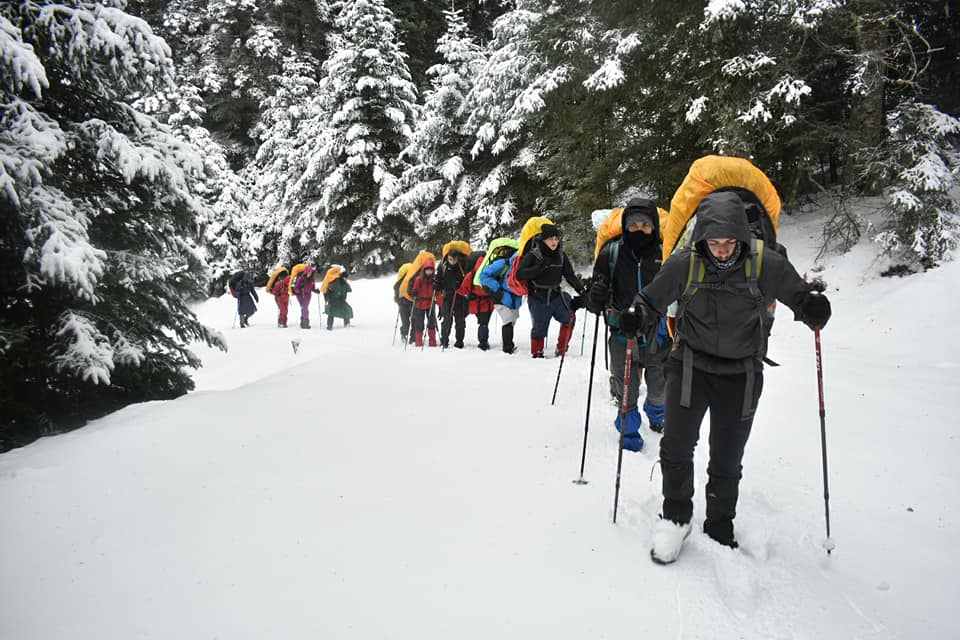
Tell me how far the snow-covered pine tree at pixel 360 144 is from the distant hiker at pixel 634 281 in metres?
17.4

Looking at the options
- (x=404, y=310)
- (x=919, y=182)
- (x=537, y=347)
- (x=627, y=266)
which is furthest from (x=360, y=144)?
(x=627, y=266)

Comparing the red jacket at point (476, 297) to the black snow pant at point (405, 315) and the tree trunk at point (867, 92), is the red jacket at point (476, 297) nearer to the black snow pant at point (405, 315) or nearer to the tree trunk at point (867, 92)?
the black snow pant at point (405, 315)

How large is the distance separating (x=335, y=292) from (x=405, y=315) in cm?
462

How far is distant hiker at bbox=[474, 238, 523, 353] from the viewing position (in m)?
8.35

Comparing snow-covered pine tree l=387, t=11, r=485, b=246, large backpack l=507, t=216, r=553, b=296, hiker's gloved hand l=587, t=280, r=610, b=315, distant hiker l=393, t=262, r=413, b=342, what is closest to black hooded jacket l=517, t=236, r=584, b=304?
large backpack l=507, t=216, r=553, b=296

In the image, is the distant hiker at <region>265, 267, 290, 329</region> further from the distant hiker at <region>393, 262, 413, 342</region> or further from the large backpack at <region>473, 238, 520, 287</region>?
the large backpack at <region>473, 238, 520, 287</region>

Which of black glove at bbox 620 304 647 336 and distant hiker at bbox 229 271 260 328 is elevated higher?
black glove at bbox 620 304 647 336

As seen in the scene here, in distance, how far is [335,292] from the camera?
52.1 feet

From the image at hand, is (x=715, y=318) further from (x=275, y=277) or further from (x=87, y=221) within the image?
(x=275, y=277)

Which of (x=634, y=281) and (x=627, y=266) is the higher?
(x=627, y=266)

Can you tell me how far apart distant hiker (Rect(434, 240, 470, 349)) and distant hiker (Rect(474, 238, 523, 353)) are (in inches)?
56.0

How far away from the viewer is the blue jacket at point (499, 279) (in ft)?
27.3

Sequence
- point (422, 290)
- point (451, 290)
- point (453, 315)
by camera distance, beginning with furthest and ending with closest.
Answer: point (422, 290), point (453, 315), point (451, 290)

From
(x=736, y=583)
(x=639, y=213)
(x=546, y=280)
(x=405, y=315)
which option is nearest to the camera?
(x=736, y=583)
